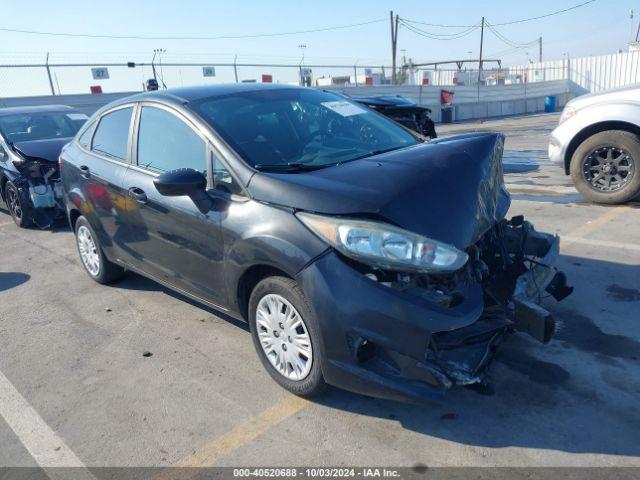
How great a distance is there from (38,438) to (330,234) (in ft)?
6.56

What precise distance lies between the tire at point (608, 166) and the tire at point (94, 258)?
5.64 metres

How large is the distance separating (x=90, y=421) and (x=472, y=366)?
2185 millimetres

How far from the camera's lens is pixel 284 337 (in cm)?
305

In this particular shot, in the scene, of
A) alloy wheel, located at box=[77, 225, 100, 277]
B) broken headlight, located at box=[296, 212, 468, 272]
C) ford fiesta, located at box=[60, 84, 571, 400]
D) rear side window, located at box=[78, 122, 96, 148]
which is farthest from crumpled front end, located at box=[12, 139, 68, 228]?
broken headlight, located at box=[296, 212, 468, 272]

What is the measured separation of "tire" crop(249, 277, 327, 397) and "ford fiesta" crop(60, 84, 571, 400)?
1 centimetres

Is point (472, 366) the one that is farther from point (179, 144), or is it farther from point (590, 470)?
point (179, 144)

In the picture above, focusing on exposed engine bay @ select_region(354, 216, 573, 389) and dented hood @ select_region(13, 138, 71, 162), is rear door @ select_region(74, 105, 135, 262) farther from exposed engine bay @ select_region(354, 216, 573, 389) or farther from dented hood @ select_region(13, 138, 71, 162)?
dented hood @ select_region(13, 138, 71, 162)

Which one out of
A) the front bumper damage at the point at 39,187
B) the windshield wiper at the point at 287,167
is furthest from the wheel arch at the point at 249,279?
the front bumper damage at the point at 39,187

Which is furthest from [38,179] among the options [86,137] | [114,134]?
[114,134]

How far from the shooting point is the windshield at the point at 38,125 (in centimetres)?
787

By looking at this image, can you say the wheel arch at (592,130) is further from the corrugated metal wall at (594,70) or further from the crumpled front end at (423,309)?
the corrugated metal wall at (594,70)

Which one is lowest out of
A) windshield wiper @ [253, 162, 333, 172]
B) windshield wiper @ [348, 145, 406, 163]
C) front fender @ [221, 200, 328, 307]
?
front fender @ [221, 200, 328, 307]

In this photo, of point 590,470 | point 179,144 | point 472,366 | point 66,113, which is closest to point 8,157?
point 66,113

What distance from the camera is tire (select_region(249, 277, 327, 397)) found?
9.28ft
